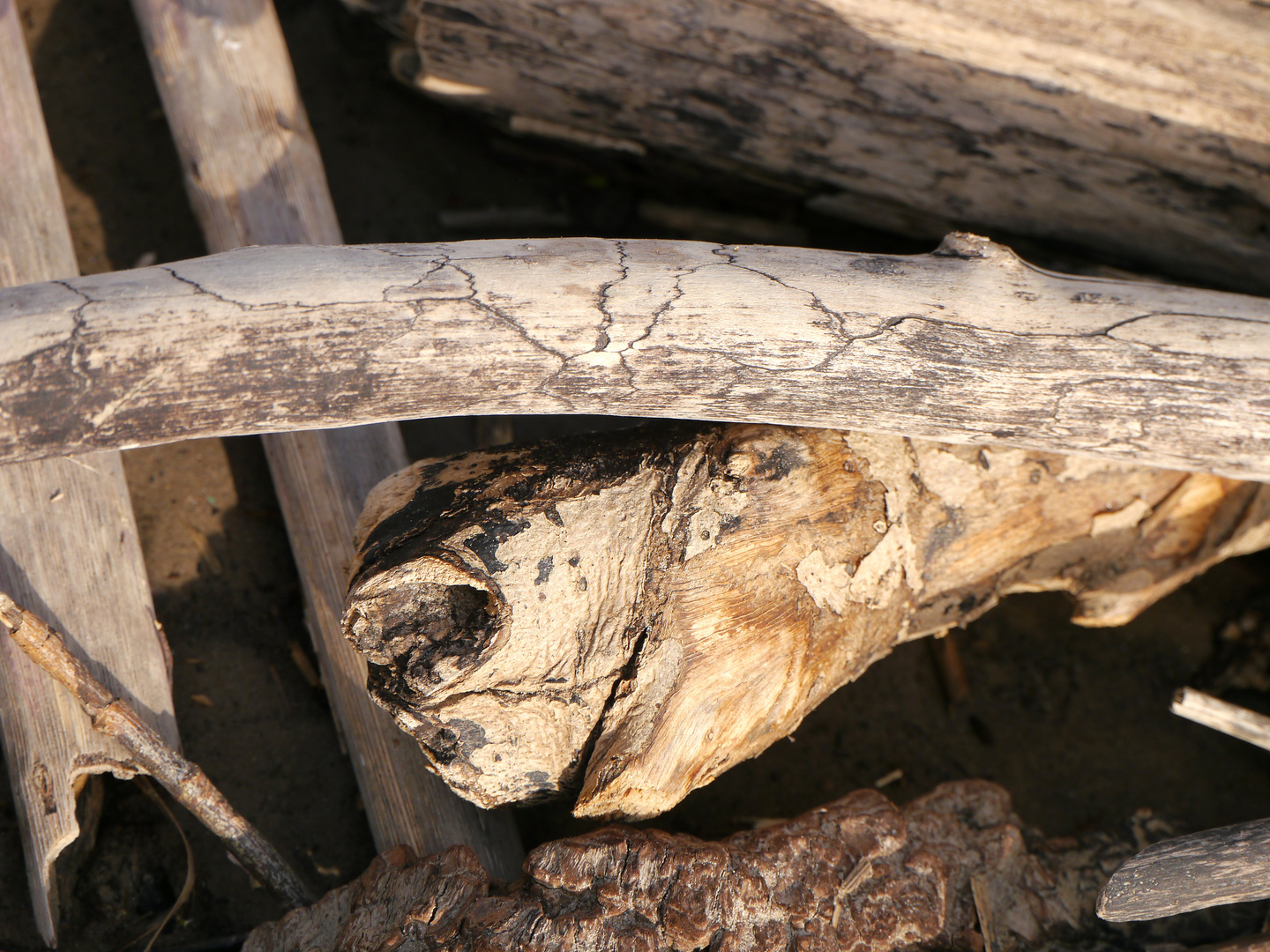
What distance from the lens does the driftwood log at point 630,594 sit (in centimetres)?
171

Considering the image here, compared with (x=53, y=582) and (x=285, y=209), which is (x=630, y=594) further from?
(x=285, y=209)

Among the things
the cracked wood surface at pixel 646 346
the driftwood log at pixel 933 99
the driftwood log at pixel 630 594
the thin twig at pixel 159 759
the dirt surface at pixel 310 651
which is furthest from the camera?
the dirt surface at pixel 310 651

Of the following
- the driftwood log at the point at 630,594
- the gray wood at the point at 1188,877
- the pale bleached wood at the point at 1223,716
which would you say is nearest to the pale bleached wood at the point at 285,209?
the driftwood log at the point at 630,594

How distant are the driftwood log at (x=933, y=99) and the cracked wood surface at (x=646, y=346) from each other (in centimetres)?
72

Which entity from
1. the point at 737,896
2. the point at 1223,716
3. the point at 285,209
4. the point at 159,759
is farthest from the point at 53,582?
the point at 1223,716

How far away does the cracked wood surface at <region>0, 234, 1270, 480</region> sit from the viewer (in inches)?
63.1

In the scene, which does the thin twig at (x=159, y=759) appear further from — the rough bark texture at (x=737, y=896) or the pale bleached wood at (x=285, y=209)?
the pale bleached wood at (x=285, y=209)

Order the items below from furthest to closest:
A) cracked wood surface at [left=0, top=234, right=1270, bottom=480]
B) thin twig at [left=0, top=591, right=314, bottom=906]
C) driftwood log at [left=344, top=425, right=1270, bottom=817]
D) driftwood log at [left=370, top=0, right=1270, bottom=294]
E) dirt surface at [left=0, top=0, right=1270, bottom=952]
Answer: dirt surface at [left=0, top=0, right=1270, bottom=952]
driftwood log at [left=370, top=0, right=1270, bottom=294]
thin twig at [left=0, top=591, right=314, bottom=906]
driftwood log at [left=344, top=425, right=1270, bottom=817]
cracked wood surface at [left=0, top=234, right=1270, bottom=480]

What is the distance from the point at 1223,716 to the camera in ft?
6.67

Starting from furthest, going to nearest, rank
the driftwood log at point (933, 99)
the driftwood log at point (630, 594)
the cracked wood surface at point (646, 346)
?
1. the driftwood log at point (933, 99)
2. the driftwood log at point (630, 594)
3. the cracked wood surface at point (646, 346)

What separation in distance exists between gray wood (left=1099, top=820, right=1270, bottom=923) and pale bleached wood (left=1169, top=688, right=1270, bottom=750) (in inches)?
10.6

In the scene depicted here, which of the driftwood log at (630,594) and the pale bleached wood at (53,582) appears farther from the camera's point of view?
the pale bleached wood at (53,582)

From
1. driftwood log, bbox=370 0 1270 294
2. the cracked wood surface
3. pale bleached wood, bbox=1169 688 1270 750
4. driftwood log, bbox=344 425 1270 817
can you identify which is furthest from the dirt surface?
the cracked wood surface

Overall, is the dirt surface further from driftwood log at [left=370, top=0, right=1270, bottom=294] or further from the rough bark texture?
the rough bark texture
